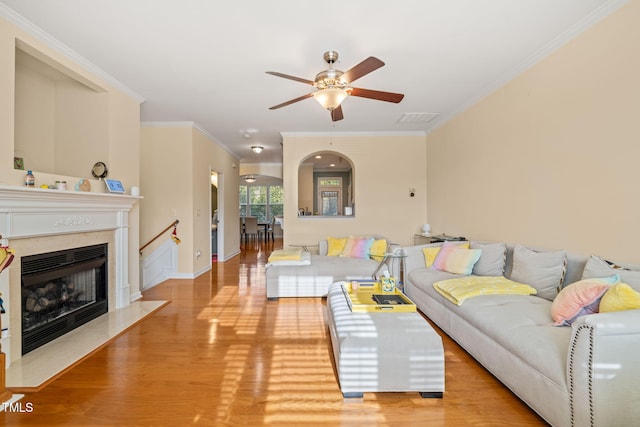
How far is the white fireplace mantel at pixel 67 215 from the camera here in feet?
7.43

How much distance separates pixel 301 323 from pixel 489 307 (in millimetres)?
1796

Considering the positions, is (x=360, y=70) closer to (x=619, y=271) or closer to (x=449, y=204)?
(x=619, y=271)

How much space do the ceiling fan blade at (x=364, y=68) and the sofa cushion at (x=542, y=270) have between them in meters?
2.15

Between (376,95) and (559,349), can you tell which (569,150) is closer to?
(376,95)

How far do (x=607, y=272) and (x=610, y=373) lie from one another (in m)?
0.95

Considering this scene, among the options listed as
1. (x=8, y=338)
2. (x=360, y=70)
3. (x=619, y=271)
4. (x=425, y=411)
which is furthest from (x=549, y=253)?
(x=8, y=338)

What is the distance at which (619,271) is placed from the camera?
A: 197 cm

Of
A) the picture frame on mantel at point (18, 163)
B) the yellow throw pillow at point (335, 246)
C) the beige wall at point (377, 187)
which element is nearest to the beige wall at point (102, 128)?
the picture frame on mantel at point (18, 163)

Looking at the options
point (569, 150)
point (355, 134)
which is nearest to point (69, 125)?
point (355, 134)

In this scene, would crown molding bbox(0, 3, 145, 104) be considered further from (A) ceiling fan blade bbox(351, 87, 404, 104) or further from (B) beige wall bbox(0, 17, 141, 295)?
(A) ceiling fan blade bbox(351, 87, 404, 104)

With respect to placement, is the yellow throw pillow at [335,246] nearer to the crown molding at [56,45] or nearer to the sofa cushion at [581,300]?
the sofa cushion at [581,300]

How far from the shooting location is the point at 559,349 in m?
1.61

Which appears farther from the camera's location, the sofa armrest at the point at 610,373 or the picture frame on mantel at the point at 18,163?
the picture frame on mantel at the point at 18,163

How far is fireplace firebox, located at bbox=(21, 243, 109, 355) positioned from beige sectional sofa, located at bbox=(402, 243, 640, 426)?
3.60m
